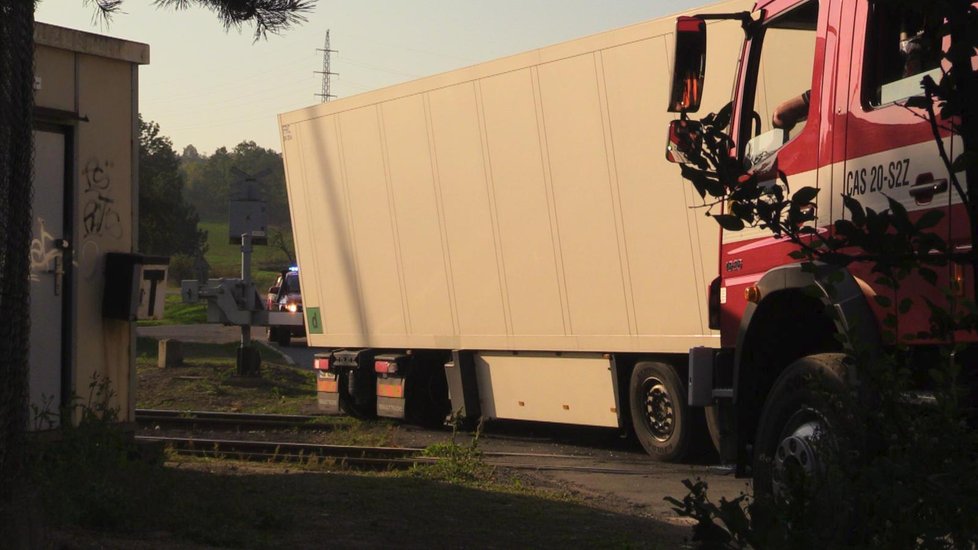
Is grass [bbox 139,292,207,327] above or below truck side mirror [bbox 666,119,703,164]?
above

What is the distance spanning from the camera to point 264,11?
666 cm

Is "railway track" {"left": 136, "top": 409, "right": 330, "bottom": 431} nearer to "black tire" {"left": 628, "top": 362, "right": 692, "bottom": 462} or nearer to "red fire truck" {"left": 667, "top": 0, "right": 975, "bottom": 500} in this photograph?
"black tire" {"left": 628, "top": 362, "right": 692, "bottom": 462}

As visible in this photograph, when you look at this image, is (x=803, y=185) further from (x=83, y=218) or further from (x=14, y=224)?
(x=83, y=218)

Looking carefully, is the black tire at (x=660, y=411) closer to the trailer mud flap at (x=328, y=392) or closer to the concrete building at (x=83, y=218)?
the concrete building at (x=83, y=218)

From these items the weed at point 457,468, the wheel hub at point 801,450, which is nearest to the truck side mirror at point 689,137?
the wheel hub at point 801,450

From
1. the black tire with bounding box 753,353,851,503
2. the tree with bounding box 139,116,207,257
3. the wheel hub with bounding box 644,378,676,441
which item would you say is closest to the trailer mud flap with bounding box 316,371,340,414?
the wheel hub with bounding box 644,378,676,441

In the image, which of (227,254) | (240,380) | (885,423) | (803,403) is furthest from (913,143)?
(227,254)

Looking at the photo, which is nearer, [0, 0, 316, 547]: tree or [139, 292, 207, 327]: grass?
[0, 0, 316, 547]: tree

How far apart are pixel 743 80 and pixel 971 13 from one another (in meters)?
4.06

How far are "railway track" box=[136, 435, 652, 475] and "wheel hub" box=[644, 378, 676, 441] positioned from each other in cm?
32

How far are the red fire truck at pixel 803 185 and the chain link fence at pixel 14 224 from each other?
9.87ft

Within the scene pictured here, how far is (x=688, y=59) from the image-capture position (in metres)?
6.81

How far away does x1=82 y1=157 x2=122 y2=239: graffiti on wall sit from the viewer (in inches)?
344

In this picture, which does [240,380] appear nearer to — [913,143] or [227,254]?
[913,143]
